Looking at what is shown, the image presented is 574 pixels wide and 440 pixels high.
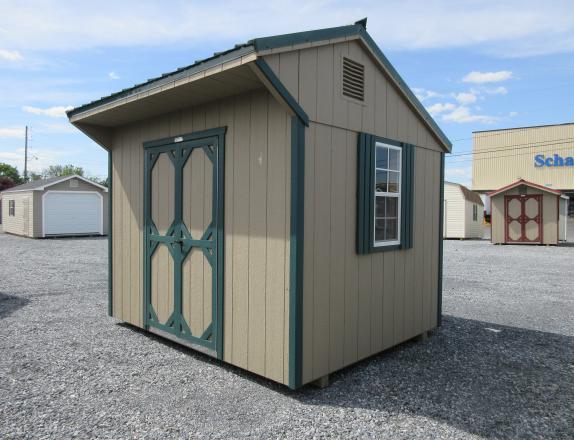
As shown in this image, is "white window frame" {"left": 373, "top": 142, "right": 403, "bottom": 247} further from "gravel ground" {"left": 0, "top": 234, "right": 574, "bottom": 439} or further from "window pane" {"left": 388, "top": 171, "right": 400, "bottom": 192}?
"gravel ground" {"left": 0, "top": 234, "right": 574, "bottom": 439}

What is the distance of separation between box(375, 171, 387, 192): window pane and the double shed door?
1544mm

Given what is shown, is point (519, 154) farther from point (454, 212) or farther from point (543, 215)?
point (543, 215)

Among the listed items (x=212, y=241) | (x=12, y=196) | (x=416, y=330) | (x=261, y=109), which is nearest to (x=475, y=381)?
(x=416, y=330)

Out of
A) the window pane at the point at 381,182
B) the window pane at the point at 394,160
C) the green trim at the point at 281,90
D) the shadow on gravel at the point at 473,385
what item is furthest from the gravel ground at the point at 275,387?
the green trim at the point at 281,90

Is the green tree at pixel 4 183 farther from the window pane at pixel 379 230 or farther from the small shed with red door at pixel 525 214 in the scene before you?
the window pane at pixel 379 230

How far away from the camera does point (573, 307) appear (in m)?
7.09

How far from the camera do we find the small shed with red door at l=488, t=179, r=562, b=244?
1692 centimetres

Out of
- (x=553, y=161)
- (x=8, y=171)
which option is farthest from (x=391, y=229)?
(x=8, y=171)

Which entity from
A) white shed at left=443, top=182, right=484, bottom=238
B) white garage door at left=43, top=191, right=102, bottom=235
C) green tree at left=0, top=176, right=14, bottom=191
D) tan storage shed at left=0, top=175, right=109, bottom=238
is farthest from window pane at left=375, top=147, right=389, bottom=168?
green tree at left=0, top=176, right=14, bottom=191

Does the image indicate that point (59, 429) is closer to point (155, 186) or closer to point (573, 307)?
point (155, 186)

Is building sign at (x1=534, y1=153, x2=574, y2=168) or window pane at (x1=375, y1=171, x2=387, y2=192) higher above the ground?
building sign at (x1=534, y1=153, x2=574, y2=168)

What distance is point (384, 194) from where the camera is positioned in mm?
4531

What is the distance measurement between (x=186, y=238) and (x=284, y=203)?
1.41m

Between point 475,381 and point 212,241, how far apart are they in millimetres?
2662
